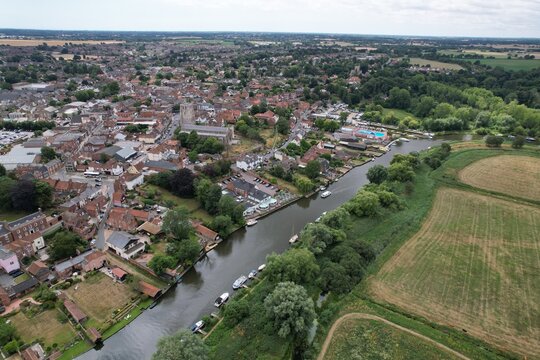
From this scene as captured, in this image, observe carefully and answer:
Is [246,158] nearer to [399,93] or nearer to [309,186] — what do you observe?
[309,186]

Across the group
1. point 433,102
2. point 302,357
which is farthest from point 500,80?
point 302,357

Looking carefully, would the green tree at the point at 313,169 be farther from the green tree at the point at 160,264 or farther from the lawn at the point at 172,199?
the green tree at the point at 160,264

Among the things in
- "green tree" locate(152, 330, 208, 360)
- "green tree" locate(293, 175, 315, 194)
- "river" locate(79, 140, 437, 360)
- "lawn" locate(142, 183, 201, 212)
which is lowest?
"river" locate(79, 140, 437, 360)

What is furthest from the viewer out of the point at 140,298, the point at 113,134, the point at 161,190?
the point at 113,134

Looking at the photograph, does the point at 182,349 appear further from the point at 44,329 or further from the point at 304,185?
the point at 304,185

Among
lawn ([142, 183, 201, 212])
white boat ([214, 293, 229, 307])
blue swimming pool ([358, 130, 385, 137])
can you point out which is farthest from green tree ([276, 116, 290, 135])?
white boat ([214, 293, 229, 307])

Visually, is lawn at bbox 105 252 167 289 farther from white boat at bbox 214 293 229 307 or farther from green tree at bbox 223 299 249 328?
green tree at bbox 223 299 249 328
